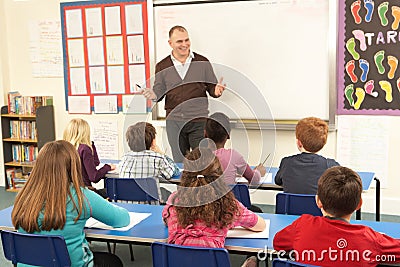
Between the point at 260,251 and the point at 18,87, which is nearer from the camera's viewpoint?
the point at 260,251

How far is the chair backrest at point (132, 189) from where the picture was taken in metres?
3.20

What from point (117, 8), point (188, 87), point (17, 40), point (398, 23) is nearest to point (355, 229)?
point (188, 87)

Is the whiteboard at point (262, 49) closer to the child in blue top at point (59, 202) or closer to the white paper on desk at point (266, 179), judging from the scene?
the white paper on desk at point (266, 179)

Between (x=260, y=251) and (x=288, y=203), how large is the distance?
651 mm

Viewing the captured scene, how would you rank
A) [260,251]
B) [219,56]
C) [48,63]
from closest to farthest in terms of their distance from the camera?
[260,251] → [219,56] → [48,63]

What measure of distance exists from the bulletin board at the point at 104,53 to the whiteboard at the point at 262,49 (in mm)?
276

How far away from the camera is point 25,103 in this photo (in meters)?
5.64

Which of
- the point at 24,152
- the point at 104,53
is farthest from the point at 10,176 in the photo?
the point at 104,53

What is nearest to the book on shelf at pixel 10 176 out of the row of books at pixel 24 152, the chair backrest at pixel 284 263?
the row of books at pixel 24 152

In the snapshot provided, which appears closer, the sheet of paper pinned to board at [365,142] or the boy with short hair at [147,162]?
the boy with short hair at [147,162]

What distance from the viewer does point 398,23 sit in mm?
4191

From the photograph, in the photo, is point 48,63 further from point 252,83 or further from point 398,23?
point 398,23

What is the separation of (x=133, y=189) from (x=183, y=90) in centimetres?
135

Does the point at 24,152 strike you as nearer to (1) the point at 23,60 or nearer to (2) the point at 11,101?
(2) the point at 11,101
